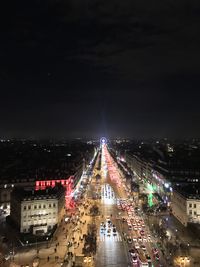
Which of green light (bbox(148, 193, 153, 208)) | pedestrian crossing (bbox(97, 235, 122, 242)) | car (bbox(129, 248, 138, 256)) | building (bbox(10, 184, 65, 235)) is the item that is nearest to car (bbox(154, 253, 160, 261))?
car (bbox(129, 248, 138, 256))

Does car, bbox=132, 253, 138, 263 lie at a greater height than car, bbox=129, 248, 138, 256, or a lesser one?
lesser

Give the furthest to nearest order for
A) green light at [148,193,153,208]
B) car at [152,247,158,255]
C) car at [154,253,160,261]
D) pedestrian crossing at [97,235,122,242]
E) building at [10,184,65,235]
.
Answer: green light at [148,193,153,208] → building at [10,184,65,235] → pedestrian crossing at [97,235,122,242] → car at [152,247,158,255] → car at [154,253,160,261]

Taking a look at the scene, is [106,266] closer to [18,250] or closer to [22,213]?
[18,250]

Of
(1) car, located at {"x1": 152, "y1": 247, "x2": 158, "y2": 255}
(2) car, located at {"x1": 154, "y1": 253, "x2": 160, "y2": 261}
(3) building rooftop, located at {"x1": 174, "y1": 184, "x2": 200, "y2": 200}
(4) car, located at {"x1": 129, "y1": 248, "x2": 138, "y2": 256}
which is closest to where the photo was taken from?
(2) car, located at {"x1": 154, "y1": 253, "x2": 160, "y2": 261}

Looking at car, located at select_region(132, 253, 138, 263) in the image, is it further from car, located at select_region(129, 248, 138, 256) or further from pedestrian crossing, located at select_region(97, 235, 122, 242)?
pedestrian crossing, located at select_region(97, 235, 122, 242)

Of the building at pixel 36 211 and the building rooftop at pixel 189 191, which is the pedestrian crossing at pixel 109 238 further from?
the building rooftop at pixel 189 191

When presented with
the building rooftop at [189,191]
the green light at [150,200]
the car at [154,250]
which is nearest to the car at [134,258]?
the car at [154,250]

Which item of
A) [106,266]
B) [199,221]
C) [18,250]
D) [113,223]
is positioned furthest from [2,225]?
[199,221]

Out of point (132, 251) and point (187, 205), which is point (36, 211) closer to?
point (132, 251)
